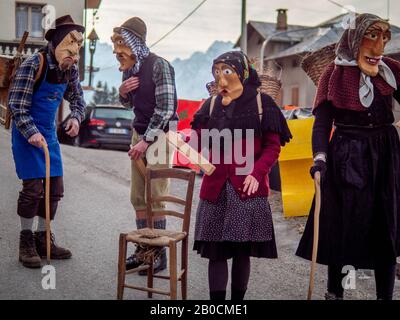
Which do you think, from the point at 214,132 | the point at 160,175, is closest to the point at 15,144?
the point at 160,175

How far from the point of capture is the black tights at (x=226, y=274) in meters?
3.99

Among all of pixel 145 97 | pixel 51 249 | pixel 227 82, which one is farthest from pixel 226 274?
pixel 51 249

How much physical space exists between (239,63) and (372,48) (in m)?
0.92

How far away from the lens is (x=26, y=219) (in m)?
5.23

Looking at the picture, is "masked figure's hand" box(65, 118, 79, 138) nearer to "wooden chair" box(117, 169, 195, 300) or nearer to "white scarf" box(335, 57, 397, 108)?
"wooden chair" box(117, 169, 195, 300)

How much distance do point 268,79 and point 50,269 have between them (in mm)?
3132

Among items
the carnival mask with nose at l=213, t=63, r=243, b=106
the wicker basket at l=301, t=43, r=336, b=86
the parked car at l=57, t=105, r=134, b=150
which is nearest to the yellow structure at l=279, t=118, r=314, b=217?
the wicker basket at l=301, t=43, r=336, b=86

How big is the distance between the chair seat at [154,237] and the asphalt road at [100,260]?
73cm

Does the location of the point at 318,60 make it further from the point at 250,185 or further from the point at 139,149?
the point at 139,149

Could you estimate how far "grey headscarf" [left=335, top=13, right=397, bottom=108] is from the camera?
406cm

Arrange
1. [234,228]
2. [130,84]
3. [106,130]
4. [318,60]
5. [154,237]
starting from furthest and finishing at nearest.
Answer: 1. [106,130]
2. [130,84]
3. [318,60]
4. [154,237]
5. [234,228]

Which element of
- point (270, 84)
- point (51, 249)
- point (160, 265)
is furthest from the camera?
point (270, 84)

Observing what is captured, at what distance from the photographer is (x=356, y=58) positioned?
4.11m

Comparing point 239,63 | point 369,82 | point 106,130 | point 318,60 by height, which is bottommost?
point 106,130
